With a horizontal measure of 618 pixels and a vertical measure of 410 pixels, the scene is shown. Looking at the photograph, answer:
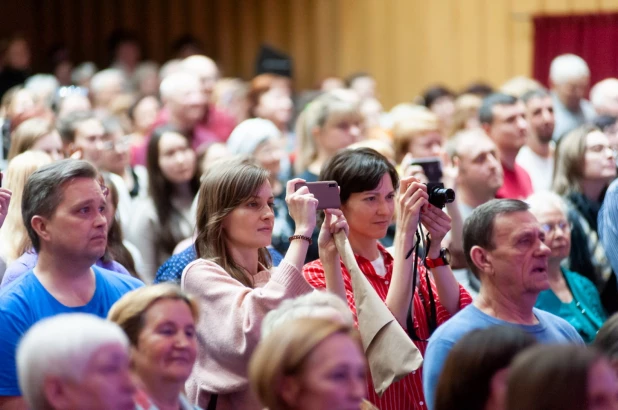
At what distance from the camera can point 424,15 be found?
1028 centimetres

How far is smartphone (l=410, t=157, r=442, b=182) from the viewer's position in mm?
4242

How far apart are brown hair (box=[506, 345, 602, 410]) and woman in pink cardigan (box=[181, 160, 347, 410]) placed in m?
0.93

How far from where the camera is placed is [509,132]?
5.57 meters

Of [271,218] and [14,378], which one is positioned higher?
[271,218]

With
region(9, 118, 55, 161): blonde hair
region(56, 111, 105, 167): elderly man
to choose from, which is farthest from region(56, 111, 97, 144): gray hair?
region(9, 118, 55, 161): blonde hair

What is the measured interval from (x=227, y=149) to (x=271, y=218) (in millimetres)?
2273

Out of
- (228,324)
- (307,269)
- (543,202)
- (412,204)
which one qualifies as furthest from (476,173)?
(228,324)

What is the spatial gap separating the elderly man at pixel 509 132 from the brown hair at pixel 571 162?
283 mm

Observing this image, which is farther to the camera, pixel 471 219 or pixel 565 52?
pixel 565 52

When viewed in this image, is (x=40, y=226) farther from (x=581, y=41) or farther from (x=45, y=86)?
(x=581, y=41)

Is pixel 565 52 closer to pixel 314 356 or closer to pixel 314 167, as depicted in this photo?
pixel 314 167

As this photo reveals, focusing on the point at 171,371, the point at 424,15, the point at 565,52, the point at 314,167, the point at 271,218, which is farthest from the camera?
the point at 424,15

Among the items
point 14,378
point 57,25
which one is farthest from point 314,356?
point 57,25

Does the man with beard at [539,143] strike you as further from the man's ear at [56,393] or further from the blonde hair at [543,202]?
the man's ear at [56,393]
